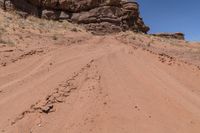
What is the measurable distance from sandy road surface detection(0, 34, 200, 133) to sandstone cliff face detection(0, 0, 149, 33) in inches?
696

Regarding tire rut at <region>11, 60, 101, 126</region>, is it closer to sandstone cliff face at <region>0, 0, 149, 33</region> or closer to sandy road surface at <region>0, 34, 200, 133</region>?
sandy road surface at <region>0, 34, 200, 133</region>

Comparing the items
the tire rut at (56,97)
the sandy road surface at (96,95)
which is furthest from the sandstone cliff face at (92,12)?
the tire rut at (56,97)

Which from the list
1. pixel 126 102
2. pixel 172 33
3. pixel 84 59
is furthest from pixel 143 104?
pixel 172 33

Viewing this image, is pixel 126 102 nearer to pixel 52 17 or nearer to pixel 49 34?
pixel 49 34

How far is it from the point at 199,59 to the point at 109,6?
557 inches

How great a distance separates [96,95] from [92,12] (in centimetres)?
2211

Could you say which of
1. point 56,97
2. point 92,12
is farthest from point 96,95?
point 92,12

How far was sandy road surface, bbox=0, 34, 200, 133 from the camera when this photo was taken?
20.9 feet

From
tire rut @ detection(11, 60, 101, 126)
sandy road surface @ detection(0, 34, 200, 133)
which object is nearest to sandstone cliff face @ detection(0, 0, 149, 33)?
Result: sandy road surface @ detection(0, 34, 200, 133)

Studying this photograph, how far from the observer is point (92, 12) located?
2877 centimetres

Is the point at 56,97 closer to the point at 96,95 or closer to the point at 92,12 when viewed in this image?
the point at 96,95

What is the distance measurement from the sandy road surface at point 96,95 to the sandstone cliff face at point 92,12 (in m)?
17.7

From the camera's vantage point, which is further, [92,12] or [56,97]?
[92,12]

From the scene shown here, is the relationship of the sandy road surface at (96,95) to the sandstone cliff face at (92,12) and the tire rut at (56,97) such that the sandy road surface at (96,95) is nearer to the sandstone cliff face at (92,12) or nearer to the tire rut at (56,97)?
the tire rut at (56,97)
